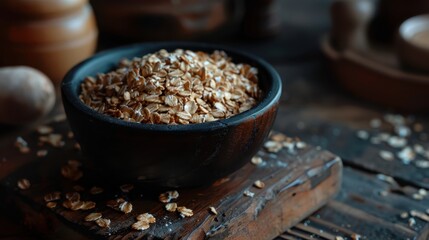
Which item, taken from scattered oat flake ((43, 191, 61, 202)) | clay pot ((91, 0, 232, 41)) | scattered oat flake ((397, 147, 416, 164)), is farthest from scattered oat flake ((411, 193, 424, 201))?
clay pot ((91, 0, 232, 41))

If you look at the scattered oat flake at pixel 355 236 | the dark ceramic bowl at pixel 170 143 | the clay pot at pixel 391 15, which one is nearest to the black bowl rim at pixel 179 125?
the dark ceramic bowl at pixel 170 143

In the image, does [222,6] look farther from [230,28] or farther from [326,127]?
[326,127]

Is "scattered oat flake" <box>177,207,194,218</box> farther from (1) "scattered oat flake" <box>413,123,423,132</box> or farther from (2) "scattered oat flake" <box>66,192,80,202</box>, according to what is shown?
(1) "scattered oat flake" <box>413,123,423,132</box>

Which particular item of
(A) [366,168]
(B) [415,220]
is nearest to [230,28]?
(A) [366,168]

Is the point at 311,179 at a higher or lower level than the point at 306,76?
higher

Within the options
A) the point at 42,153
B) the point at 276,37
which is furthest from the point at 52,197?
the point at 276,37

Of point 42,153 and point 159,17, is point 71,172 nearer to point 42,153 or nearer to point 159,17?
point 42,153
